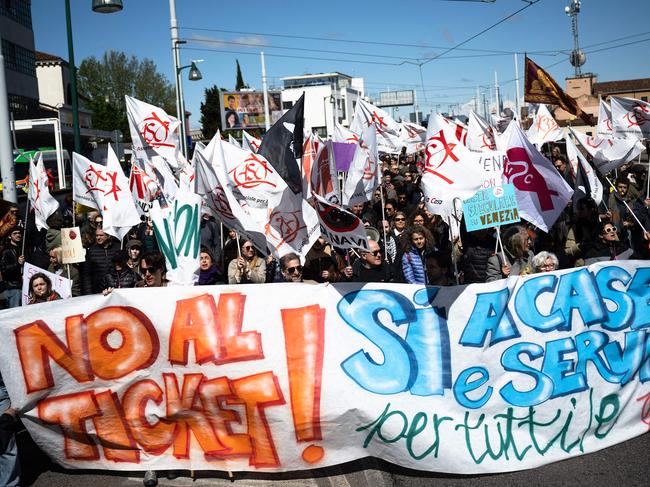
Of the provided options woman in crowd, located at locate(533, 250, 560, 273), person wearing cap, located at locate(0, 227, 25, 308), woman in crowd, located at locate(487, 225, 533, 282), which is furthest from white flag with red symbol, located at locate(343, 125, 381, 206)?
person wearing cap, located at locate(0, 227, 25, 308)

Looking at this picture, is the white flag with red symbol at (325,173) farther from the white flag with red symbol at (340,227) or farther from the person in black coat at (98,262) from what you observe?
the person in black coat at (98,262)

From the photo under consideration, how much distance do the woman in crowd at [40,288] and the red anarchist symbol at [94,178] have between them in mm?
3485

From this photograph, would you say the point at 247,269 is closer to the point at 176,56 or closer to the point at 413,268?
the point at 413,268

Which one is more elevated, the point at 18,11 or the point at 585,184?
the point at 18,11

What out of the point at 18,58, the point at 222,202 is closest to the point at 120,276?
the point at 222,202

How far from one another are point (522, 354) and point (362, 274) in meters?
2.17

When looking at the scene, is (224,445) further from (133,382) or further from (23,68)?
(23,68)

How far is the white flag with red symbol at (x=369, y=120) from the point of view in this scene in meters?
11.8

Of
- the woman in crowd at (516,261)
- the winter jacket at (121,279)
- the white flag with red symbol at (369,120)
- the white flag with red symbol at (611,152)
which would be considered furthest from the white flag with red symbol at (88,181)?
the white flag with red symbol at (611,152)

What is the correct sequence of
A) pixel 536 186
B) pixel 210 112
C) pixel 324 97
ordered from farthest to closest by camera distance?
pixel 324 97
pixel 210 112
pixel 536 186

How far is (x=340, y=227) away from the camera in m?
5.08

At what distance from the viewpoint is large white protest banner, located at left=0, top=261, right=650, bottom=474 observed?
15.5ft

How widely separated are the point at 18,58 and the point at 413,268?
35.3m

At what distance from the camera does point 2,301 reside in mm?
6191
